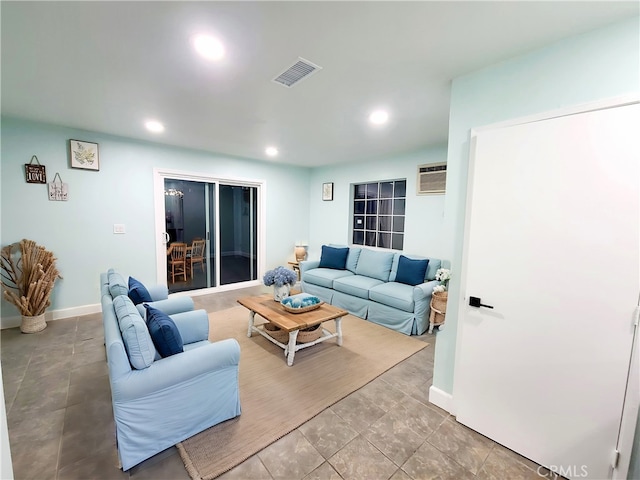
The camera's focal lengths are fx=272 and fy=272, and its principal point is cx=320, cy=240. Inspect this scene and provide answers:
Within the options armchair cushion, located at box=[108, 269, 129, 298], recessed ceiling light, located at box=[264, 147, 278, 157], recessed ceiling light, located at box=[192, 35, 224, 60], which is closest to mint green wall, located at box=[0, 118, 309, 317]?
recessed ceiling light, located at box=[264, 147, 278, 157]

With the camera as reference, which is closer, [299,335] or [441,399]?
[441,399]

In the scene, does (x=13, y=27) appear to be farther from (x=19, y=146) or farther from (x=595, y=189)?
(x=595, y=189)

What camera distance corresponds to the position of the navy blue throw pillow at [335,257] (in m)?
4.90

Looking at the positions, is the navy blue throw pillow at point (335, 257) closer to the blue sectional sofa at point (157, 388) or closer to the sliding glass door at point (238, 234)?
the sliding glass door at point (238, 234)


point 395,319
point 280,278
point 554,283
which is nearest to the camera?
point 554,283

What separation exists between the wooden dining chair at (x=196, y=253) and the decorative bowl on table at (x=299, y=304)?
2.74m

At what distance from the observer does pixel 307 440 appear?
70.7 inches

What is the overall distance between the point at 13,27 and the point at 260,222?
4.15 meters

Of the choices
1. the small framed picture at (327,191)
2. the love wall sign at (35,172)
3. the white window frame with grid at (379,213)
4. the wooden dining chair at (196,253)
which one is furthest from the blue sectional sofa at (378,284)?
the love wall sign at (35,172)

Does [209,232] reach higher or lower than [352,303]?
higher

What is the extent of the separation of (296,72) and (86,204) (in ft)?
11.6

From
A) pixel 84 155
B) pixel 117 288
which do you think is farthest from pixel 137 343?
pixel 84 155

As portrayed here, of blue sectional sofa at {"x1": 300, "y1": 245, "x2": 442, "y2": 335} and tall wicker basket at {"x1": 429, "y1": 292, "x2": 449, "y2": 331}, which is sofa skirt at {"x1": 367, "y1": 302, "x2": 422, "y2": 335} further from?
tall wicker basket at {"x1": 429, "y1": 292, "x2": 449, "y2": 331}

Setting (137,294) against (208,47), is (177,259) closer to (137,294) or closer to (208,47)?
(137,294)
